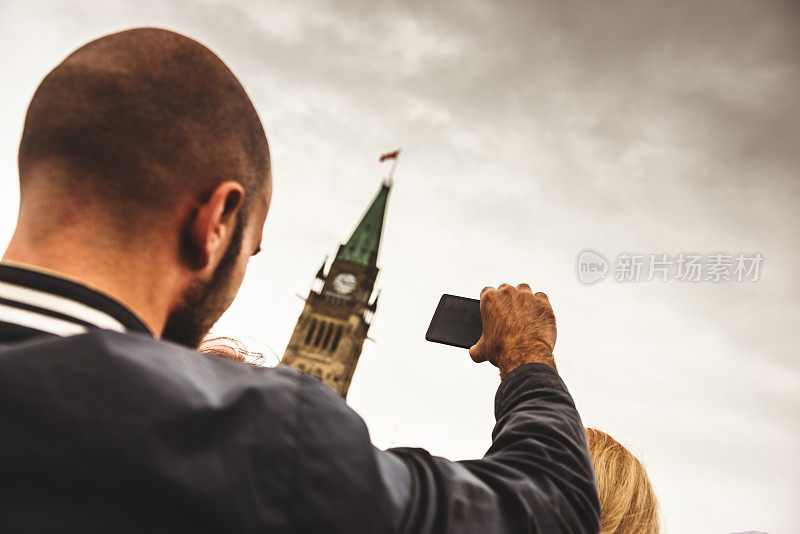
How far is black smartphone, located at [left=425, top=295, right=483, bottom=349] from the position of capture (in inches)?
75.3

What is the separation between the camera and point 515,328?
4.85 feet

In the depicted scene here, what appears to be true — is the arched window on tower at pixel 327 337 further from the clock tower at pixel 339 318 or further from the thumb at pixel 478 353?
the thumb at pixel 478 353

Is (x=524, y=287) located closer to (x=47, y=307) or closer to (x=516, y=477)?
(x=516, y=477)

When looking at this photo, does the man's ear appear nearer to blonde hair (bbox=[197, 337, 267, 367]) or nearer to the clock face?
blonde hair (bbox=[197, 337, 267, 367])

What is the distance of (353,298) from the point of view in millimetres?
43656

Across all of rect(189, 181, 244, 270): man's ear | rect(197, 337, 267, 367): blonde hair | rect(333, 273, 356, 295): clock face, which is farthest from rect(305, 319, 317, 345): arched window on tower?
rect(189, 181, 244, 270): man's ear

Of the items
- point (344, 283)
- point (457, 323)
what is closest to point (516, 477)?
point (457, 323)

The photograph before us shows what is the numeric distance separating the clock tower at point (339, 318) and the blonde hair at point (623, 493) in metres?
37.8

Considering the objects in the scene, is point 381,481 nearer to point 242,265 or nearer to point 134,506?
point 134,506

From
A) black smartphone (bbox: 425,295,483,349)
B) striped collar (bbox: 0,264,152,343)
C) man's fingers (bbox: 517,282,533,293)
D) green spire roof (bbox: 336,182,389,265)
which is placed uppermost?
green spire roof (bbox: 336,182,389,265)

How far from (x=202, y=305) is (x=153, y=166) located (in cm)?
31

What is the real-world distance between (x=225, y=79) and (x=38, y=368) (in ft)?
2.95

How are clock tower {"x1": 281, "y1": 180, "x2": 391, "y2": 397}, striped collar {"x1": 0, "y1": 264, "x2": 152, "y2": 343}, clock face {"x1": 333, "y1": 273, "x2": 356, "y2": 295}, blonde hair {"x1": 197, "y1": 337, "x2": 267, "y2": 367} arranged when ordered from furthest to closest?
clock face {"x1": 333, "y1": 273, "x2": 356, "y2": 295}
clock tower {"x1": 281, "y1": 180, "x2": 391, "y2": 397}
blonde hair {"x1": 197, "y1": 337, "x2": 267, "y2": 367}
striped collar {"x1": 0, "y1": 264, "x2": 152, "y2": 343}

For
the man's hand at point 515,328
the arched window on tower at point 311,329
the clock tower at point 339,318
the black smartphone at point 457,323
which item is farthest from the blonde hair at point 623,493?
the arched window on tower at point 311,329
